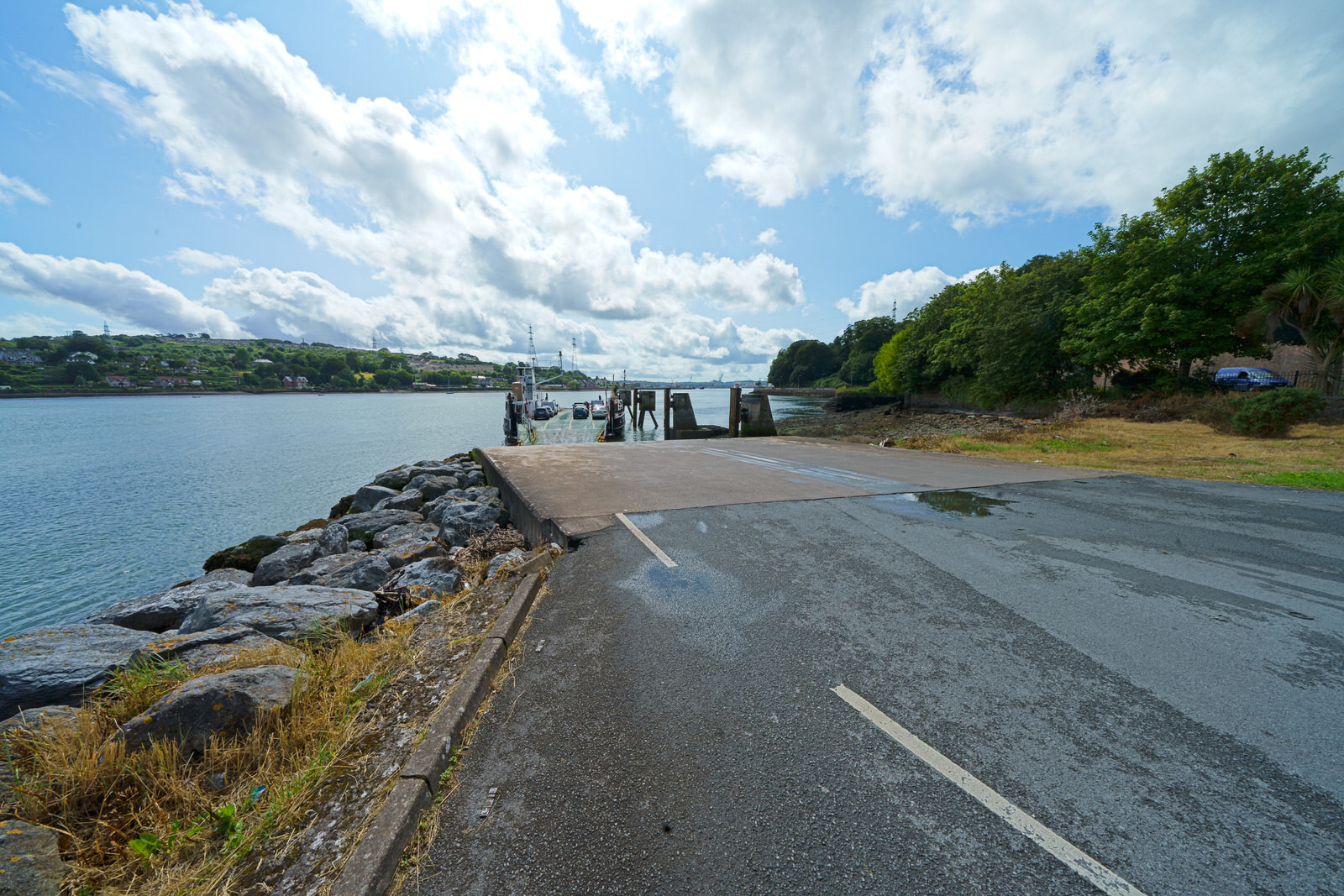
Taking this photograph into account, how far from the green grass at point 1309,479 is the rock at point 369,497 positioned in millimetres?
19199

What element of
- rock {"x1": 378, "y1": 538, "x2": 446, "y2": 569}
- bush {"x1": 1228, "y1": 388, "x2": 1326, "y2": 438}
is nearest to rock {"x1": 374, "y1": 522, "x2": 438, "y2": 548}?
rock {"x1": 378, "y1": 538, "x2": 446, "y2": 569}

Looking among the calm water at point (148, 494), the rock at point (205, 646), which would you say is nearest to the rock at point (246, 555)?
the calm water at point (148, 494)

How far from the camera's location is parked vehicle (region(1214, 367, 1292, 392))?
27.3 meters

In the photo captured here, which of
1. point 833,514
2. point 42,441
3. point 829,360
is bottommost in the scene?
point 42,441

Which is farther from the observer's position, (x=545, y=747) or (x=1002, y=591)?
(x=1002, y=591)

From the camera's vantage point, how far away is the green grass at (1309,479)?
27.6ft

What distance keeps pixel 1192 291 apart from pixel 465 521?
3399 centimetres

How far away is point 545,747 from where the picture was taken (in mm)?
2619

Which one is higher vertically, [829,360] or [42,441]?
[829,360]

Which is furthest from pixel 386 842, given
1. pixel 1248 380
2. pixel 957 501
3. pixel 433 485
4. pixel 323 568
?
pixel 1248 380

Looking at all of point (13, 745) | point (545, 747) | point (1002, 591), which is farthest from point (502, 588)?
point (1002, 591)

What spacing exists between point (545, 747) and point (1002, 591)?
162 inches

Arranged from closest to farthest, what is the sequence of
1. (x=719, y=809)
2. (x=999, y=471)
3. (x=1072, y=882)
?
1. (x=1072, y=882)
2. (x=719, y=809)
3. (x=999, y=471)

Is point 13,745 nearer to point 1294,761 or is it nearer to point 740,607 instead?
point 740,607
